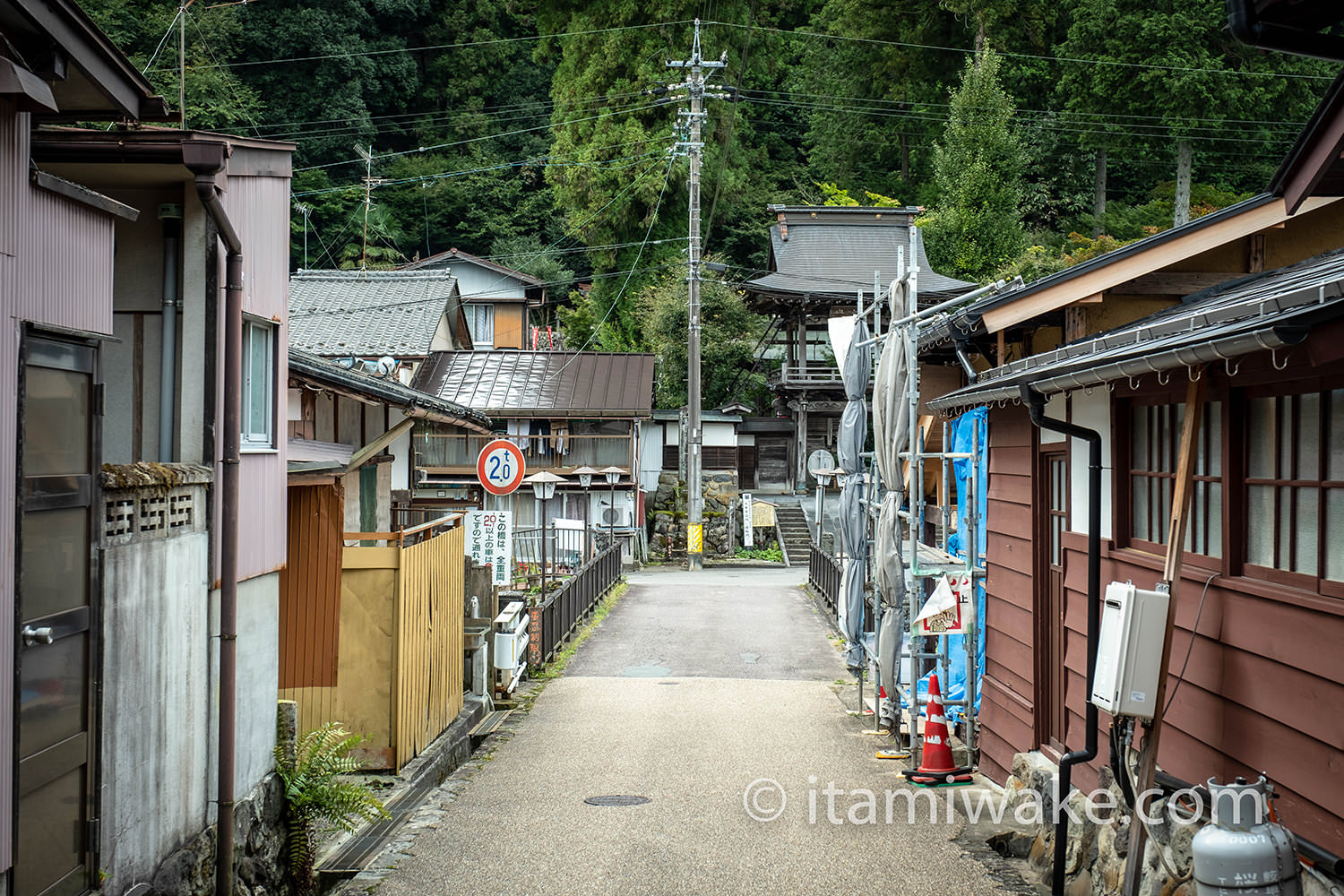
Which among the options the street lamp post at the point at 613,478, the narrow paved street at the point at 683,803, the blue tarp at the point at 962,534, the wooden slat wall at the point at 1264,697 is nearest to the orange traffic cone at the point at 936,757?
the narrow paved street at the point at 683,803

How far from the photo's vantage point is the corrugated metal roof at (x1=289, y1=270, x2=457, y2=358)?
2897cm

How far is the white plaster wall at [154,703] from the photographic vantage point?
17.1 feet

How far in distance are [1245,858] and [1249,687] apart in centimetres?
101

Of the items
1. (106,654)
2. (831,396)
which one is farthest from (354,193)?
(106,654)

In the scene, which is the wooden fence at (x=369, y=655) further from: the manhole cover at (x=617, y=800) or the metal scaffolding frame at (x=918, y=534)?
the metal scaffolding frame at (x=918, y=534)

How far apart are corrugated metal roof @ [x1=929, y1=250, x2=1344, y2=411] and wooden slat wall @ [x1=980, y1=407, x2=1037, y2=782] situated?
1883 mm

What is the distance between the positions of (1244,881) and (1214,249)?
195 inches

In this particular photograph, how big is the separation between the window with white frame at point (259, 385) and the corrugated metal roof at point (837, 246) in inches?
1207

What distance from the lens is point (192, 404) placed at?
6.55 m

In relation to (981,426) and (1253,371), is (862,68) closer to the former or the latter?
(981,426)

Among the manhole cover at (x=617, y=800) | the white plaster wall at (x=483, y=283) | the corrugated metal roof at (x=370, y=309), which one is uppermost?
the white plaster wall at (x=483, y=283)

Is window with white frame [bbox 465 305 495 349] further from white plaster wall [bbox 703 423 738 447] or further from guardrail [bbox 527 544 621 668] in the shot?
guardrail [bbox 527 544 621 668]

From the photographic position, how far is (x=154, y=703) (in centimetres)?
572

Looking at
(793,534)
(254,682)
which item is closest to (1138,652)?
(254,682)
